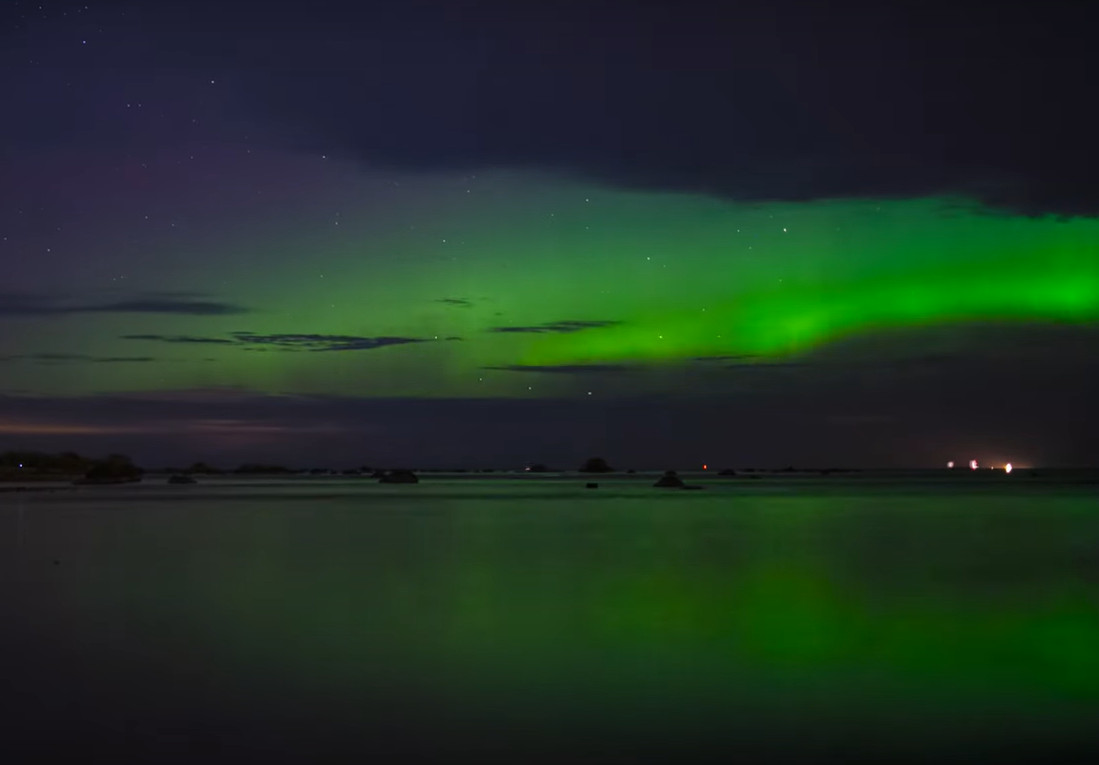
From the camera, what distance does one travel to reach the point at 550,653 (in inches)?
718

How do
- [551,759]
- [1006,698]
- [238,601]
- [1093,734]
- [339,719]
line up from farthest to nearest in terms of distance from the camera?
1. [238,601]
2. [1006,698]
3. [339,719]
4. [1093,734]
5. [551,759]

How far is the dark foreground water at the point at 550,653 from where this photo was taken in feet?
41.1

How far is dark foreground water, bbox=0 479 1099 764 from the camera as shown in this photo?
12.5 m

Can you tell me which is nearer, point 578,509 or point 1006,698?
point 1006,698

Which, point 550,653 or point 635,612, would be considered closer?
point 550,653

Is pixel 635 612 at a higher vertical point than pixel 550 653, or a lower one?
higher

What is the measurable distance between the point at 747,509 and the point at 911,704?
58261mm

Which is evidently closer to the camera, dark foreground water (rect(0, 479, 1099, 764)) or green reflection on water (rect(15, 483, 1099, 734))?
dark foreground water (rect(0, 479, 1099, 764))

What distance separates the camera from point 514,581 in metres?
28.8

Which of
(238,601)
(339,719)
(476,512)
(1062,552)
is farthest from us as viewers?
(476,512)

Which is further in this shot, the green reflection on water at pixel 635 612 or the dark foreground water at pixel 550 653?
the green reflection on water at pixel 635 612

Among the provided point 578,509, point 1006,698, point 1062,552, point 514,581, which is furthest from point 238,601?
point 578,509

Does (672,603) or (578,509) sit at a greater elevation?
(578,509)

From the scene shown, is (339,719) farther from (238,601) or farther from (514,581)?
(514,581)
